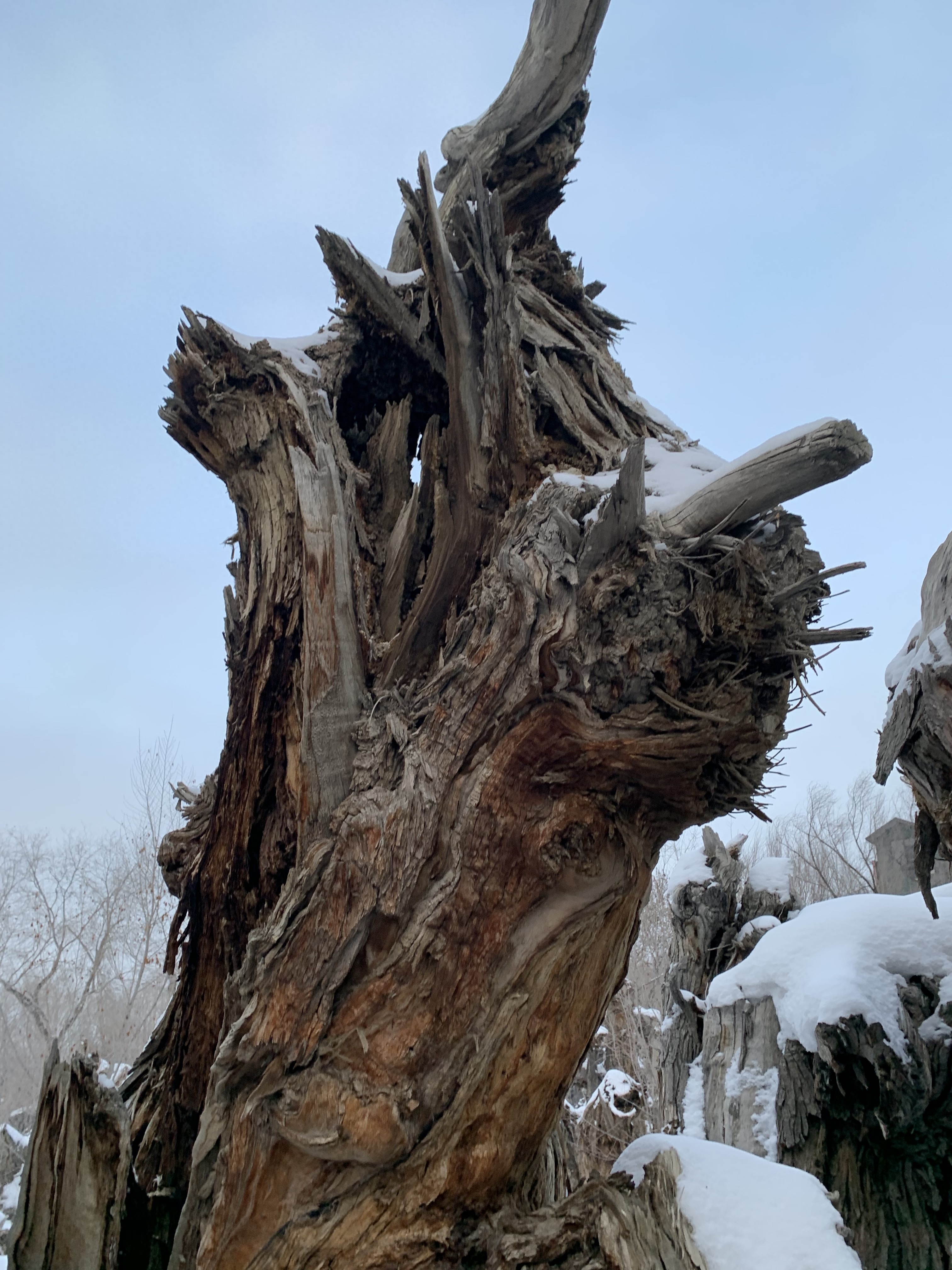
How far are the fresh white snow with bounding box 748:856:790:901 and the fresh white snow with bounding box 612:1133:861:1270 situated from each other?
4588mm

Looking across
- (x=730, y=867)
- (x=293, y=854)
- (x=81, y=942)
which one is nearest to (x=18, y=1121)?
(x=81, y=942)

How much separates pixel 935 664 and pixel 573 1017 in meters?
2.17

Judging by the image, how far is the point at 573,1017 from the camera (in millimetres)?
2654

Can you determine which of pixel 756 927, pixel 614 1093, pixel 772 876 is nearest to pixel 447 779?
pixel 756 927

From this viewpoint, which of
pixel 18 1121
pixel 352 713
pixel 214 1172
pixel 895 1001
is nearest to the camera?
pixel 214 1172

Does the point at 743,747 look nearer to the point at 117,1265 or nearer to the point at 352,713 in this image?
the point at 352,713

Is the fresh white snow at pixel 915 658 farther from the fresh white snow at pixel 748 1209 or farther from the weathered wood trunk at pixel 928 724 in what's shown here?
the fresh white snow at pixel 748 1209

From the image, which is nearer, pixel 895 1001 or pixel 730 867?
pixel 895 1001

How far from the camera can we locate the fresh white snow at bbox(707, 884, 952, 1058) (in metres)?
4.42

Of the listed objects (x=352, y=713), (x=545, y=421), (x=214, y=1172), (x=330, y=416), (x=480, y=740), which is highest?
(x=330, y=416)

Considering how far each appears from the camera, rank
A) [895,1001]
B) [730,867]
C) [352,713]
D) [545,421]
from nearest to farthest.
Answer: [352,713] < [545,421] < [895,1001] < [730,867]

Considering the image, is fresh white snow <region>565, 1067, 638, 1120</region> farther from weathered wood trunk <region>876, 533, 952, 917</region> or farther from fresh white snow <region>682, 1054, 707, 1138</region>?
weathered wood trunk <region>876, 533, 952, 917</region>

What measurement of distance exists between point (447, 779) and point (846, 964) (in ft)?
11.2

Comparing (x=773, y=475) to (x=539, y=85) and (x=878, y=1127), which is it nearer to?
(x=539, y=85)
